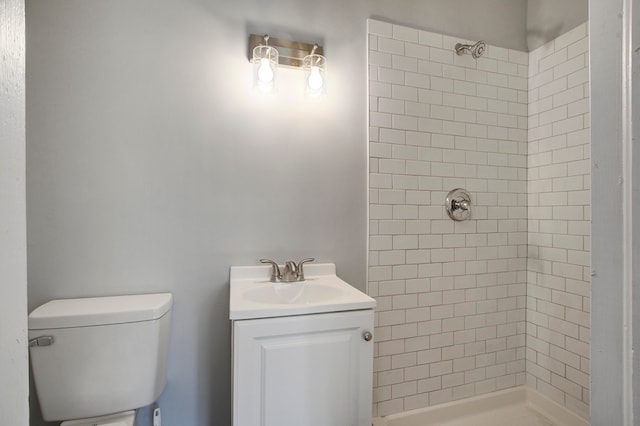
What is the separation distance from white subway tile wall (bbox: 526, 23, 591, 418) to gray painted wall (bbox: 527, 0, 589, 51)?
47mm

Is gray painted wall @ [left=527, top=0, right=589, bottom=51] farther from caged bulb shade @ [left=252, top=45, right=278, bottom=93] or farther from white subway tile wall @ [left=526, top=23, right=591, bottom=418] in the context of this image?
caged bulb shade @ [left=252, top=45, right=278, bottom=93]

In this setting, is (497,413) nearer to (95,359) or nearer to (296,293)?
(296,293)

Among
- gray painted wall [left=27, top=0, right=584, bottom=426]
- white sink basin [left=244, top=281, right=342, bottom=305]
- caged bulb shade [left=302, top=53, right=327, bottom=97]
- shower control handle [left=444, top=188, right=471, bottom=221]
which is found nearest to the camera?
gray painted wall [left=27, top=0, right=584, bottom=426]

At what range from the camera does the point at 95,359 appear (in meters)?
1.05

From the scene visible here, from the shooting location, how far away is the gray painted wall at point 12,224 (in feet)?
1.21

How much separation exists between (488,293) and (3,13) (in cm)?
212

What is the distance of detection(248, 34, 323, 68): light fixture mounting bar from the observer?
1.39m

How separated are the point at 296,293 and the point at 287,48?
3.82 ft

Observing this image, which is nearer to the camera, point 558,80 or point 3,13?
point 3,13

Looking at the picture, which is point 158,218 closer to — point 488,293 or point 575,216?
point 488,293

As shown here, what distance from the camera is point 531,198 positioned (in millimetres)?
1845

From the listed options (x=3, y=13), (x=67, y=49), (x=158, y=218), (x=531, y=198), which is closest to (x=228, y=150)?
(x=158, y=218)

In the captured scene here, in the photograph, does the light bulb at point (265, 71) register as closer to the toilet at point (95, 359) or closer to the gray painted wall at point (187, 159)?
the gray painted wall at point (187, 159)

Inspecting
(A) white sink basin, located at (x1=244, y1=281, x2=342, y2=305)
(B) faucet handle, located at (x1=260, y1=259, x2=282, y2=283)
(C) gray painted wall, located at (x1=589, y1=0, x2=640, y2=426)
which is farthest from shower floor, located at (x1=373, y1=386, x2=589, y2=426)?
(C) gray painted wall, located at (x1=589, y1=0, x2=640, y2=426)
